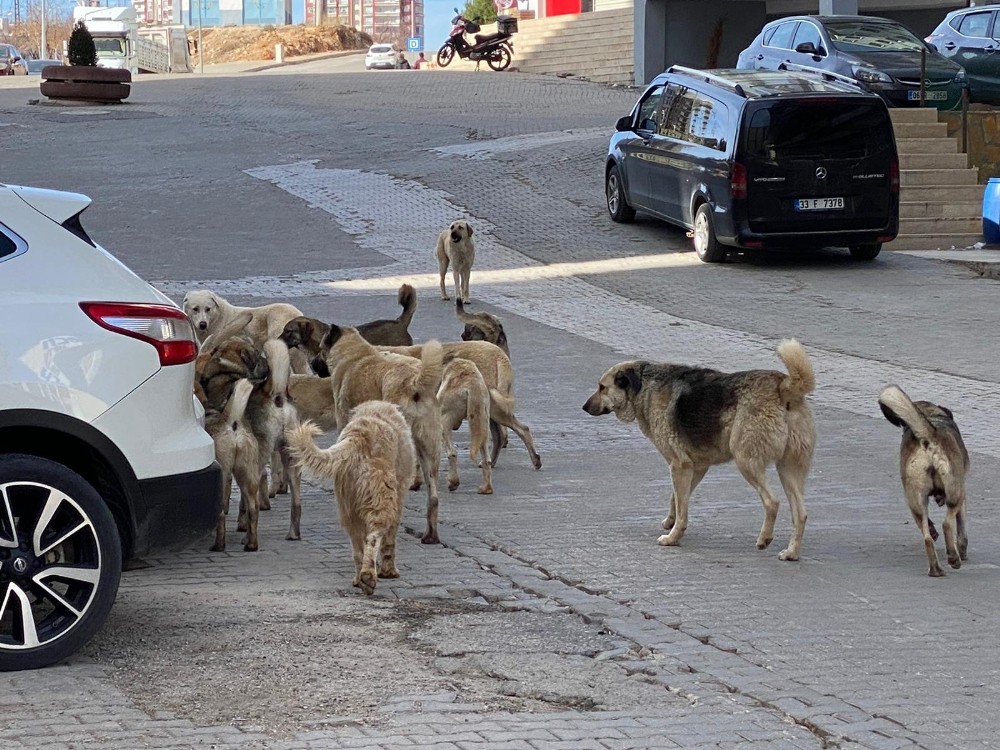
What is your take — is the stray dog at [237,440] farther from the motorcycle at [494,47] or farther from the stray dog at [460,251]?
the motorcycle at [494,47]

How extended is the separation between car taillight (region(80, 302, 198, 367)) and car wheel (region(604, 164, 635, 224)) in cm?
1657

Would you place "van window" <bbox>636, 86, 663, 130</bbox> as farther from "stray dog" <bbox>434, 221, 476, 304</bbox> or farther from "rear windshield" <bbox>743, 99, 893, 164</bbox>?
"stray dog" <bbox>434, 221, 476, 304</bbox>

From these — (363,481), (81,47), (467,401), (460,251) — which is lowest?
(460,251)

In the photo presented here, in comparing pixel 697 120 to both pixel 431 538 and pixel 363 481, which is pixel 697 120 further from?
pixel 363 481

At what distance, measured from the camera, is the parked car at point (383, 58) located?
219 ft

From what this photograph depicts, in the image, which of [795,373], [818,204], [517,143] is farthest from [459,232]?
[517,143]

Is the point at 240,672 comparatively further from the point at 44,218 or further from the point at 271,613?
the point at 44,218

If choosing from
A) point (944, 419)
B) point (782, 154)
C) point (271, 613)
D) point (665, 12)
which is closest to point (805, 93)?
point (782, 154)

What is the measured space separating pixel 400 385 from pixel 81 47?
29.4 m

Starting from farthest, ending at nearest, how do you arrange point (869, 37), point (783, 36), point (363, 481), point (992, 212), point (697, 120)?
1. point (783, 36)
2. point (869, 37)
3. point (992, 212)
4. point (697, 120)
5. point (363, 481)

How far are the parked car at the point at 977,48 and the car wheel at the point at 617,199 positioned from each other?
8.22m

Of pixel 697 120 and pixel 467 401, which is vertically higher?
pixel 697 120

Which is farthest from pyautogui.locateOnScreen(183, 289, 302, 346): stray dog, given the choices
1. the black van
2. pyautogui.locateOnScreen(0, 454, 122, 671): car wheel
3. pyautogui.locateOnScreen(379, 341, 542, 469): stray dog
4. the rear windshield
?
the rear windshield

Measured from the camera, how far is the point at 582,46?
4309 cm
